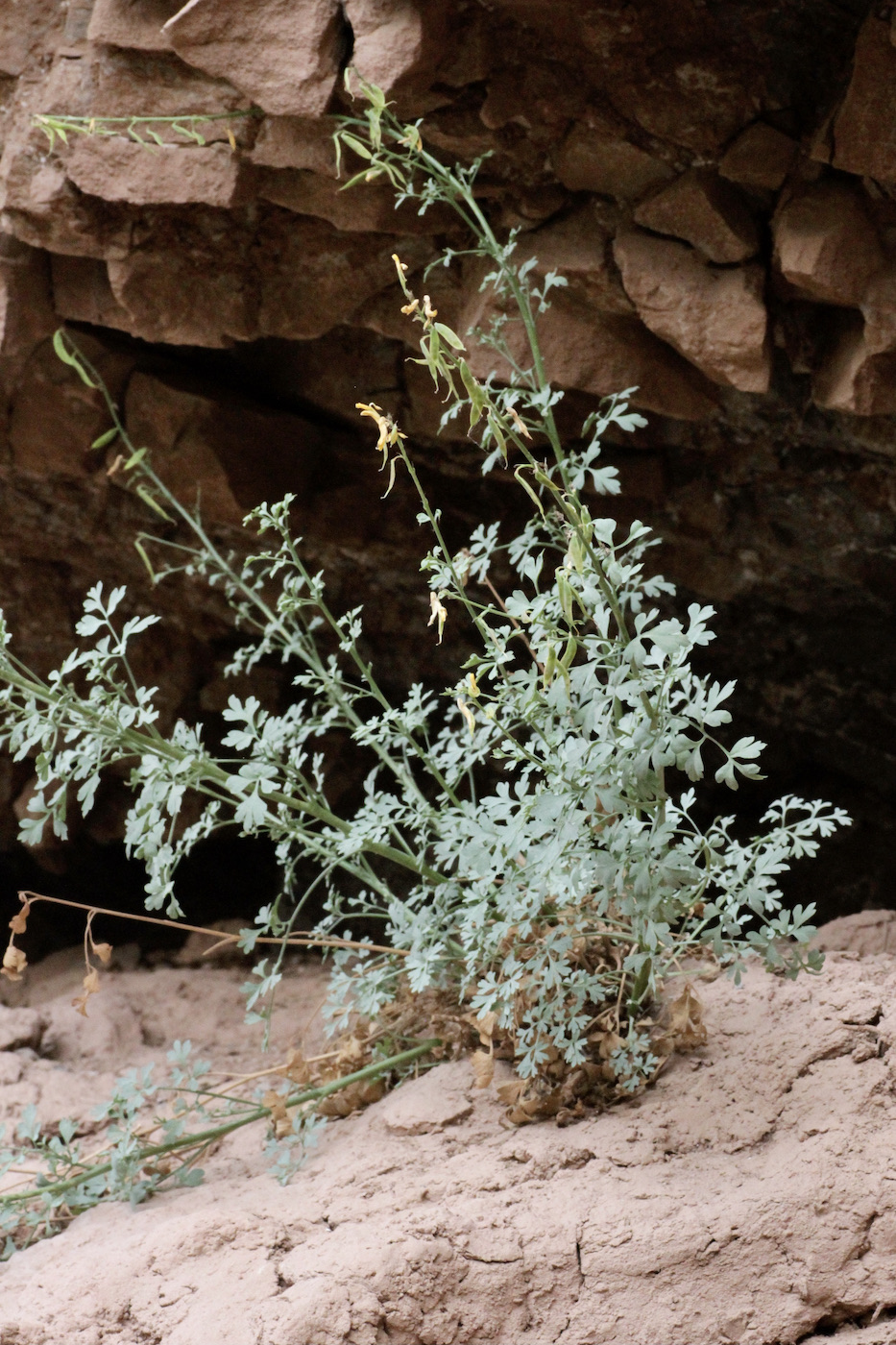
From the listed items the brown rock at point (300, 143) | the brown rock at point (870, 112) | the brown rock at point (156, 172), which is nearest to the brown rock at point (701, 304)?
the brown rock at point (870, 112)

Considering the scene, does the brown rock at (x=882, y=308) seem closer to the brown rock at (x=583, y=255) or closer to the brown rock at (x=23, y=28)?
the brown rock at (x=583, y=255)

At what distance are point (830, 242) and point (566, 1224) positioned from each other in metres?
1.77

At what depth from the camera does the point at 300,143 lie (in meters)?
2.44

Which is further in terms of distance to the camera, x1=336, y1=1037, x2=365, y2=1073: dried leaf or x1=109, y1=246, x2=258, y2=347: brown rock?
x1=109, y1=246, x2=258, y2=347: brown rock

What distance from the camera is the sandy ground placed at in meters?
1.55

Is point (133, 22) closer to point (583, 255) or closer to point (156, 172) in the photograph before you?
point (156, 172)

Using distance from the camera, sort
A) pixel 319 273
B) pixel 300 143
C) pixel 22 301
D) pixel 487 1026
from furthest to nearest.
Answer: pixel 22 301 < pixel 319 273 < pixel 300 143 < pixel 487 1026

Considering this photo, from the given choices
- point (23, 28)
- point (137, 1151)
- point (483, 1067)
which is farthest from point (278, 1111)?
point (23, 28)

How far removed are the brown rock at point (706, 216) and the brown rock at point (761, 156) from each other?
51mm

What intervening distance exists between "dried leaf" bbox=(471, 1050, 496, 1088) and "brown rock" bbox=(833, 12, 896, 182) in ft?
5.62

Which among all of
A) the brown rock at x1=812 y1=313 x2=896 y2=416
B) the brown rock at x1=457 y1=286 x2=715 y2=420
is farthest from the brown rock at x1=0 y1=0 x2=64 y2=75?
the brown rock at x1=812 y1=313 x2=896 y2=416

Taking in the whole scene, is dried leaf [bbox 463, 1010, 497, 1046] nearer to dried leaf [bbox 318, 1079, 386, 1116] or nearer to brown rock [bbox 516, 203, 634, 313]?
dried leaf [bbox 318, 1079, 386, 1116]

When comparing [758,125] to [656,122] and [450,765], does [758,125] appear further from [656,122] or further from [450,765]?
[450,765]

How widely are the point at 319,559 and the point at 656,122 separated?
5.64 feet
